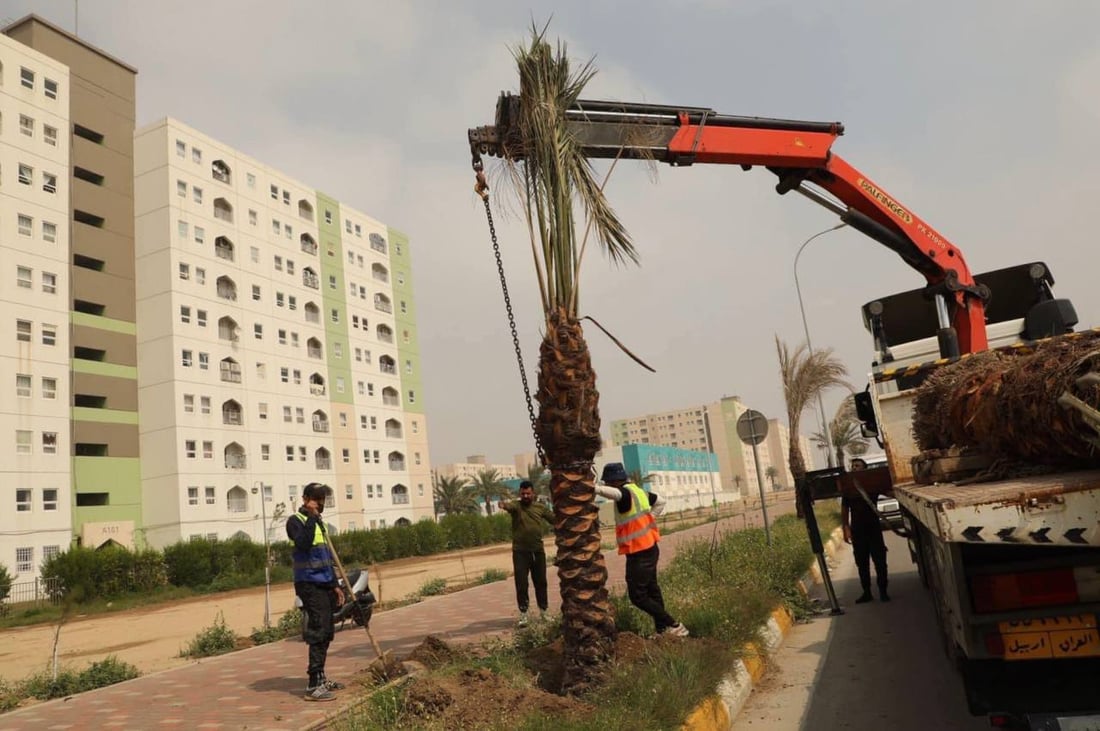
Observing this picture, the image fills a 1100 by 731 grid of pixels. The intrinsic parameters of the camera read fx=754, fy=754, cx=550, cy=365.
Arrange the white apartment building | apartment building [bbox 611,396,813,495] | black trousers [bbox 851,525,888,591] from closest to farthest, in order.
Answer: black trousers [bbox 851,525,888,591] < the white apartment building < apartment building [bbox 611,396,813,495]

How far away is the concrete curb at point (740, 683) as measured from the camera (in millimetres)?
4907

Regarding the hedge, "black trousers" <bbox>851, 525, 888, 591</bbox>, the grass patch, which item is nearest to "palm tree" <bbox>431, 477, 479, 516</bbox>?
the hedge

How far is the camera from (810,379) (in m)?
22.7

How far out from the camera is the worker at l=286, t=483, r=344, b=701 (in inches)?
265

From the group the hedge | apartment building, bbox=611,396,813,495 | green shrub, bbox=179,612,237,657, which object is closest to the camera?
green shrub, bbox=179,612,237,657

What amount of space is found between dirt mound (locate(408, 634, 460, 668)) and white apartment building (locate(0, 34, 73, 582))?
3398 cm

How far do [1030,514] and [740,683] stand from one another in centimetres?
355

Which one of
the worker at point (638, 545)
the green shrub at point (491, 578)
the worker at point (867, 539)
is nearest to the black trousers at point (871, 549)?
the worker at point (867, 539)

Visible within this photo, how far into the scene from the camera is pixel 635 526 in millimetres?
6738

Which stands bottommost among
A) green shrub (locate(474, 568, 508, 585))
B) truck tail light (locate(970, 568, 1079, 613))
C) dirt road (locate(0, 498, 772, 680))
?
dirt road (locate(0, 498, 772, 680))

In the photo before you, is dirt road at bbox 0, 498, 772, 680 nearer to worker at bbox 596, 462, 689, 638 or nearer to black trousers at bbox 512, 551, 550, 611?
black trousers at bbox 512, 551, 550, 611

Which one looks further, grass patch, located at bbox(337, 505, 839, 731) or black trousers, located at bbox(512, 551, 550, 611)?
black trousers, located at bbox(512, 551, 550, 611)

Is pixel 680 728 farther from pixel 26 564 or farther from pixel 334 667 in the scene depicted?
pixel 26 564

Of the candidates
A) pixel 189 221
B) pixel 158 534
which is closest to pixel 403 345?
pixel 189 221
